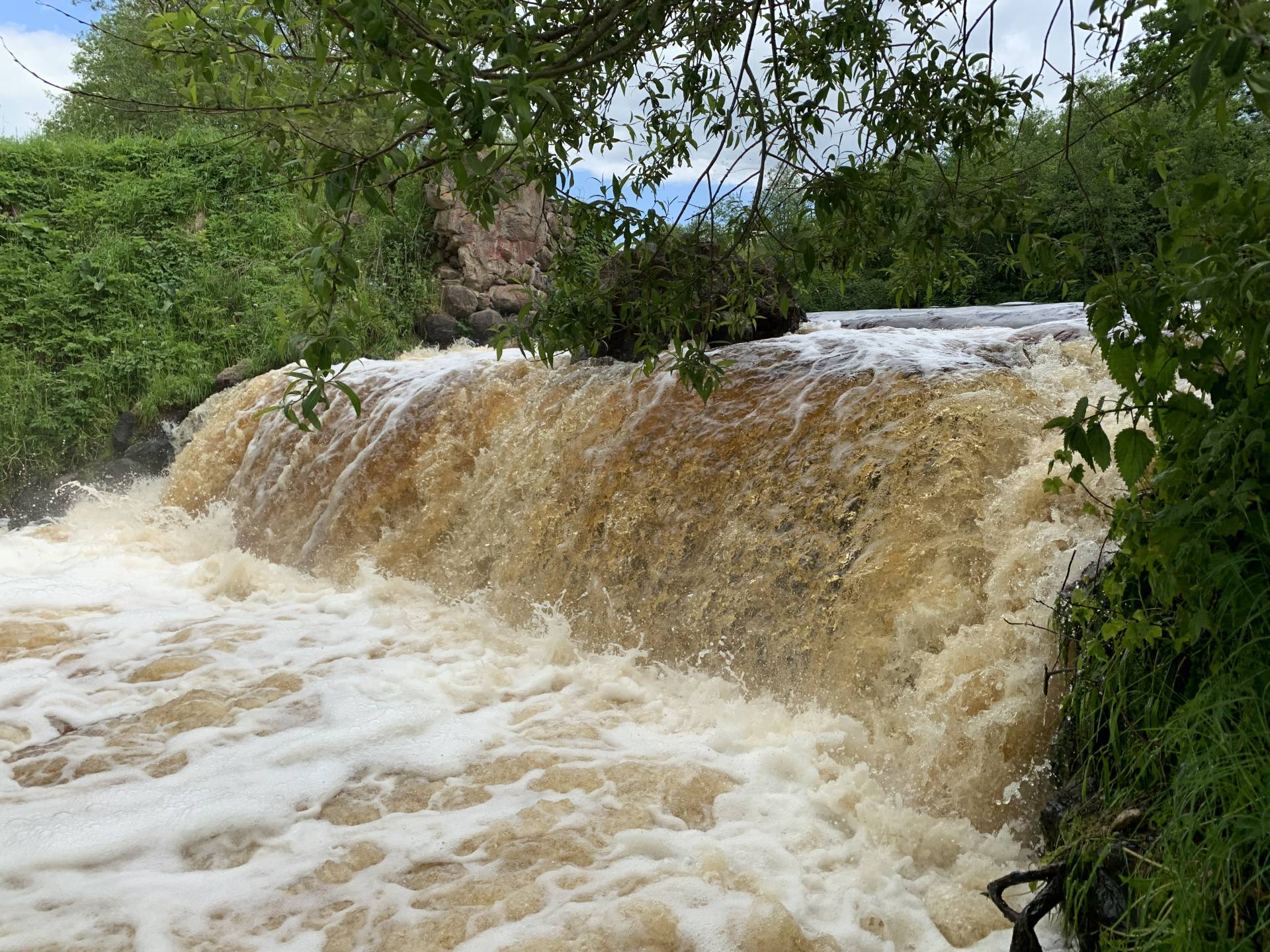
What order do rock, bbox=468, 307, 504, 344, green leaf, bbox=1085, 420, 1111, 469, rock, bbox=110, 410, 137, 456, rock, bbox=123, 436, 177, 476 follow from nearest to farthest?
green leaf, bbox=1085, 420, 1111, 469 < rock, bbox=123, 436, 177, 476 < rock, bbox=110, 410, 137, 456 < rock, bbox=468, 307, 504, 344

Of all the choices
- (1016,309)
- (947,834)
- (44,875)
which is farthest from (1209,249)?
(1016,309)

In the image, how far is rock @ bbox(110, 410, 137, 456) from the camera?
8.95 m

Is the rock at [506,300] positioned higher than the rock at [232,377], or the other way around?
the rock at [506,300]

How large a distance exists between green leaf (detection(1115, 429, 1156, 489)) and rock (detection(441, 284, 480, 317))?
9.72 meters

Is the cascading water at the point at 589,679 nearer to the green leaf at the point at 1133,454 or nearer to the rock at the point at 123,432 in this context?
the green leaf at the point at 1133,454

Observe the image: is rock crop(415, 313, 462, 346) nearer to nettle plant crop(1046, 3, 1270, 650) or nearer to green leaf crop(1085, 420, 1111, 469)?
nettle plant crop(1046, 3, 1270, 650)

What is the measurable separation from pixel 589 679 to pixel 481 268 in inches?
318

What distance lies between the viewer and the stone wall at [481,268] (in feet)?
34.9

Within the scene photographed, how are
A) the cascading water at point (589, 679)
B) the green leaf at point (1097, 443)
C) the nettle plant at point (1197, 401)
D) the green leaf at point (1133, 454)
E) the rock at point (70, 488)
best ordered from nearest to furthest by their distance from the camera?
1. the nettle plant at point (1197, 401)
2. the green leaf at point (1097, 443)
3. the green leaf at point (1133, 454)
4. the cascading water at point (589, 679)
5. the rock at point (70, 488)

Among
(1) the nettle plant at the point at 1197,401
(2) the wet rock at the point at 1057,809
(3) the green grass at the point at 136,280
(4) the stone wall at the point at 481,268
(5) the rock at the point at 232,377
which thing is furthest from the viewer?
(4) the stone wall at the point at 481,268

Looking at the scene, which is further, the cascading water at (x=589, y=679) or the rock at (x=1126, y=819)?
the cascading water at (x=589, y=679)

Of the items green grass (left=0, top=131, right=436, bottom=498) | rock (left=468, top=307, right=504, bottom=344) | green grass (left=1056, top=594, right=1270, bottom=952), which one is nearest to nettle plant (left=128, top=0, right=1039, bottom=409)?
green grass (left=1056, top=594, right=1270, bottom=952)

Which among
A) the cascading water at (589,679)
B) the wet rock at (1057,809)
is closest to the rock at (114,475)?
the cascading water at (589,679)

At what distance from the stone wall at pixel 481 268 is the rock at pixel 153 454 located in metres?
3.14
